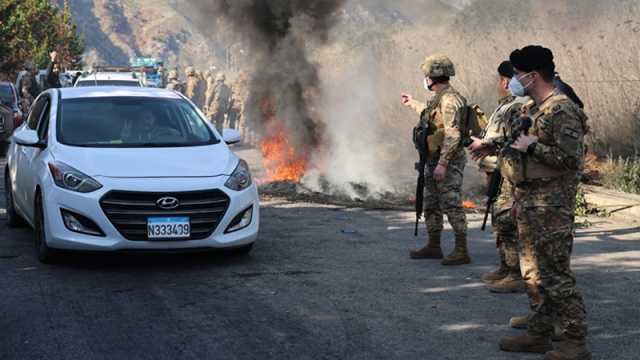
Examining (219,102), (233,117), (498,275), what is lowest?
(498,275)

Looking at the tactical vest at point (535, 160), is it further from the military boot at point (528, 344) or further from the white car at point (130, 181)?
the white car at point (130, 181)

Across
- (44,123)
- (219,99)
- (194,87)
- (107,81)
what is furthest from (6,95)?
(44,123)

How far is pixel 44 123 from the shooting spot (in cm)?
873

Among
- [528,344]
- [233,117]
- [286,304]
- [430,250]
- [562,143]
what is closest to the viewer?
[562,143]

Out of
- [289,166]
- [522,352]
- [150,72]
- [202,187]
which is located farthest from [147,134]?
[150,72]

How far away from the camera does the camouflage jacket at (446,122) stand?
7.57 metres

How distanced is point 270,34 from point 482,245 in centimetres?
820

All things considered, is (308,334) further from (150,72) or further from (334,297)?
(150,72)

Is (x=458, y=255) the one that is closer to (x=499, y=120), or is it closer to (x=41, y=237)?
(x=499, y=120)

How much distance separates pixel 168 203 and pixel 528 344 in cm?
330

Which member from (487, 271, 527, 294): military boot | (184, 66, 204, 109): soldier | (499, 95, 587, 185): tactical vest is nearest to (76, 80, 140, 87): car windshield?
(184, 66, 204, 109): soldier

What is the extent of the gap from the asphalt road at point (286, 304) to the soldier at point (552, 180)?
0.42 meters

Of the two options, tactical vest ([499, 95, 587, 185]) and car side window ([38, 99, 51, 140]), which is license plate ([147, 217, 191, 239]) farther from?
tactical vest ([499, 95, 587, 185])

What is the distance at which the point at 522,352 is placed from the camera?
17.3 feet
